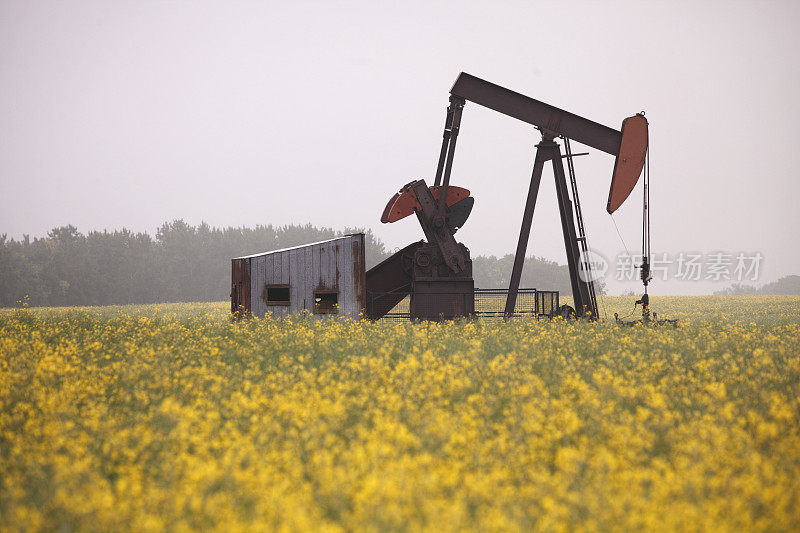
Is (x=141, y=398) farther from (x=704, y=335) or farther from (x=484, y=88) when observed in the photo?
(x=484, y=88)

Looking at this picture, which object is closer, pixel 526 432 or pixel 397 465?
pixel 397 465

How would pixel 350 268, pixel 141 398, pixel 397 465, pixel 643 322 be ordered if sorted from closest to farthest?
pixel 397 465, pixel 141 398, pixel 643 322, pixel 350 268

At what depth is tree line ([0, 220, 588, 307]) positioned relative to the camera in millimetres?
60875

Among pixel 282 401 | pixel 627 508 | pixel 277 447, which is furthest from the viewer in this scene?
pixel 282 401

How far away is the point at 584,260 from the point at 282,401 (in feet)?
38.3

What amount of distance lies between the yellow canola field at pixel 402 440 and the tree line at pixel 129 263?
5978 centimetres

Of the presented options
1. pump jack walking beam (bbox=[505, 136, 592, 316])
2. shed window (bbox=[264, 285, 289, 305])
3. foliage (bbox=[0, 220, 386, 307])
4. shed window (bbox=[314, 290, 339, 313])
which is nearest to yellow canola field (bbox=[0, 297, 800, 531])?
shed window (bbox=[314, 290, 339, 313])

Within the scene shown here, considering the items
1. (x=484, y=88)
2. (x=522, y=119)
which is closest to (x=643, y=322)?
(x=522, y=119)

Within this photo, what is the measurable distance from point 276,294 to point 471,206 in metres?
6.05

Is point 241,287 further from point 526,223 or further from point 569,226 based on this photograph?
point 569,226

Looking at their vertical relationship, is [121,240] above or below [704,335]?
above

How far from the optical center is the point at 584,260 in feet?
53.1

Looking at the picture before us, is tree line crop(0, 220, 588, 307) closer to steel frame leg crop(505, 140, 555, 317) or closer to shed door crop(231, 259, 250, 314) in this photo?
shed door crop(231, 259, 250, 314)

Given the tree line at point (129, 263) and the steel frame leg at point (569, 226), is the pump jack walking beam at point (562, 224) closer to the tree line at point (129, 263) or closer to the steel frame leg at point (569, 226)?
the steel frame leg at point (569, 226)
